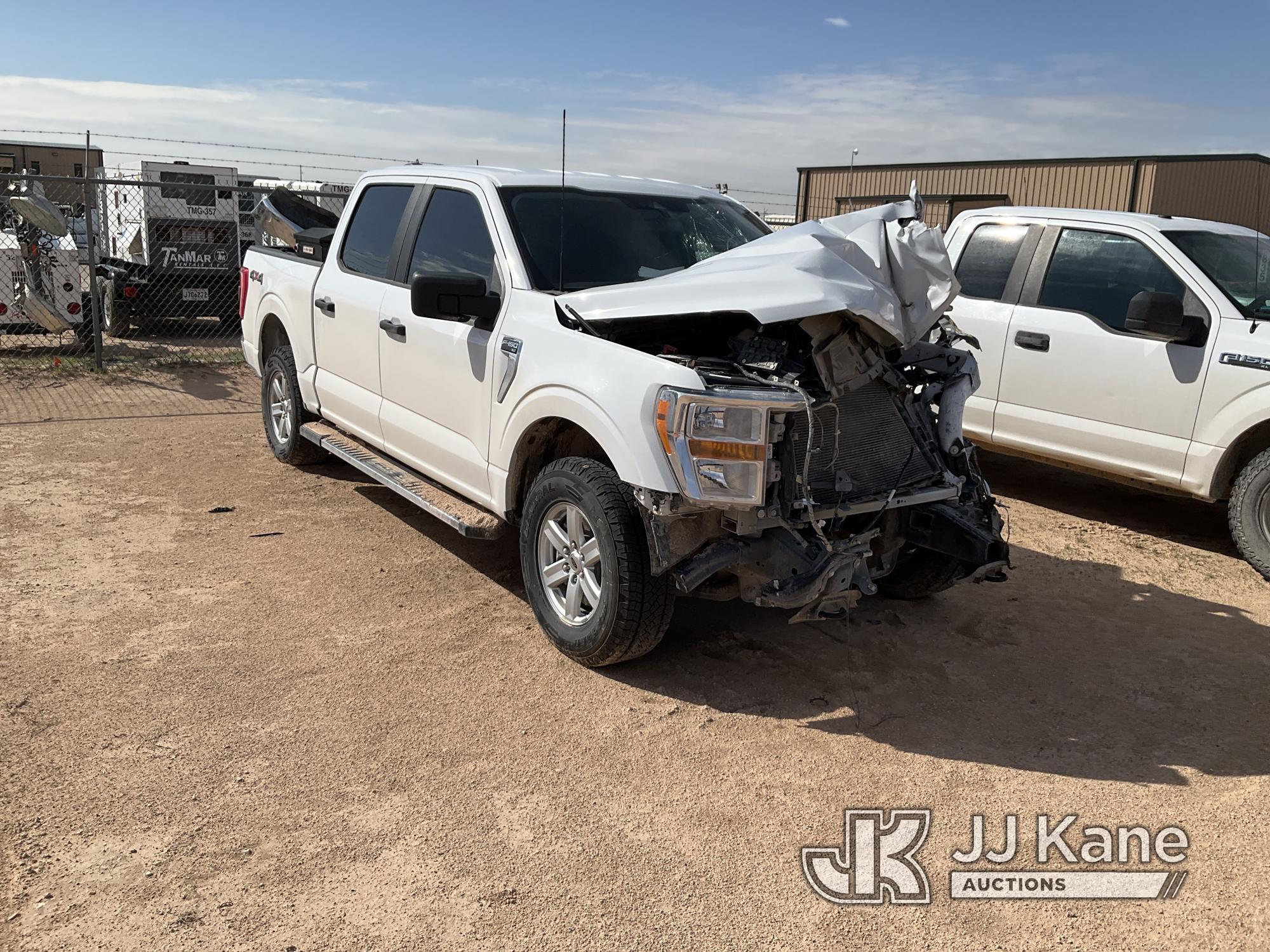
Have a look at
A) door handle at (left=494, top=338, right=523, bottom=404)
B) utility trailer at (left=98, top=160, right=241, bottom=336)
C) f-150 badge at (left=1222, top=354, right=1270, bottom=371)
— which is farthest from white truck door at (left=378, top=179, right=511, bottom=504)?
utility trailer at (left=98, top=160, right=241, bottom=336)

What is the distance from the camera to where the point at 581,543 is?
14.4 ft

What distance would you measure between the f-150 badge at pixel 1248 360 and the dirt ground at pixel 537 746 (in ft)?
3.96

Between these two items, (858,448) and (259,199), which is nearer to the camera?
(858,448)

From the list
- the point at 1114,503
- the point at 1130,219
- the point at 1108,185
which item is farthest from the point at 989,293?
the point at 1108,185

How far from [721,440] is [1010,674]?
189cm

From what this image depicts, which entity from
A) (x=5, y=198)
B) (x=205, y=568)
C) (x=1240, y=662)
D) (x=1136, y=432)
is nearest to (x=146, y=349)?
(x=5, y=198)

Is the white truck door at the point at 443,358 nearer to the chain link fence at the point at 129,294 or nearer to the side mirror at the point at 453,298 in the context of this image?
the side mirror at the point at 453,298

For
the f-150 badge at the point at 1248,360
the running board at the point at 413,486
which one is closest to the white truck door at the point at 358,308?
the running board at the point at 413,486

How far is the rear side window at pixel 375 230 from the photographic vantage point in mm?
5887

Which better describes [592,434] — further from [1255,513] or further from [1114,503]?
[1114,503]

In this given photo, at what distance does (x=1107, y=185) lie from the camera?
22938 millimetres

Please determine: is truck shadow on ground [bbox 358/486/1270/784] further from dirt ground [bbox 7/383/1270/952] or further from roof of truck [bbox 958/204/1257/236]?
roof of truck [bbox 958/204/1257/236]

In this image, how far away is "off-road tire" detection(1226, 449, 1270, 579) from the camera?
5.94 m

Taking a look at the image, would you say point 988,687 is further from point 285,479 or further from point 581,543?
point 285,479
